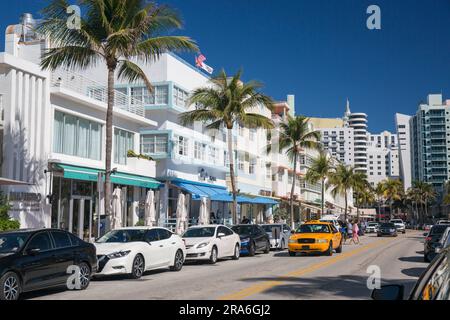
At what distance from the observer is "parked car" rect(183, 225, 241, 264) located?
69.6 ft

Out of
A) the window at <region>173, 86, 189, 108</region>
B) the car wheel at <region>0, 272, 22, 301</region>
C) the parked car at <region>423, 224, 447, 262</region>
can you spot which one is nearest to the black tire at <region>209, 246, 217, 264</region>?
the parked car at <region>423, 224, 447, 262</region>

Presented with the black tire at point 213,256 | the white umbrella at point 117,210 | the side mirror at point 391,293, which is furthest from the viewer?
the white umbrella at point 117,210

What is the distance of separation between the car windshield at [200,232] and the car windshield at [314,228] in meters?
5.71

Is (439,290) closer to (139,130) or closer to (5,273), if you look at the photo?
(5,273)

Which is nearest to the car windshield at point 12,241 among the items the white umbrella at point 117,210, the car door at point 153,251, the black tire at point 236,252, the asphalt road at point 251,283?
the asphalt road at point 251,283

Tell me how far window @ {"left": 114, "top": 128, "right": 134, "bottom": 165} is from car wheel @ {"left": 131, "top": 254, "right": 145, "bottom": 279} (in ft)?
53.3

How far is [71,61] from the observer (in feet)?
73.7

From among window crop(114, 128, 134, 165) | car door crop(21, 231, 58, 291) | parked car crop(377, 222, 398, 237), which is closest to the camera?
car door crop(21, 231, 58, 291)

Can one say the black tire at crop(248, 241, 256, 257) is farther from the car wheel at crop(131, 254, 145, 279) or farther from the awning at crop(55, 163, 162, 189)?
the car wheel at crop(131, 254, 145, 279)

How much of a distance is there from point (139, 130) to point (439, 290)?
107ft

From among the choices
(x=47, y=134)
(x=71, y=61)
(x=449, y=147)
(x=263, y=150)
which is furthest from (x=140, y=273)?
(x=449, y=147)

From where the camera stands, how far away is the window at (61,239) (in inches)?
521

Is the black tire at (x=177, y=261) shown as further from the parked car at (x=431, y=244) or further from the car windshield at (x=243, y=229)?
the parked car at (x=431, y=244)
